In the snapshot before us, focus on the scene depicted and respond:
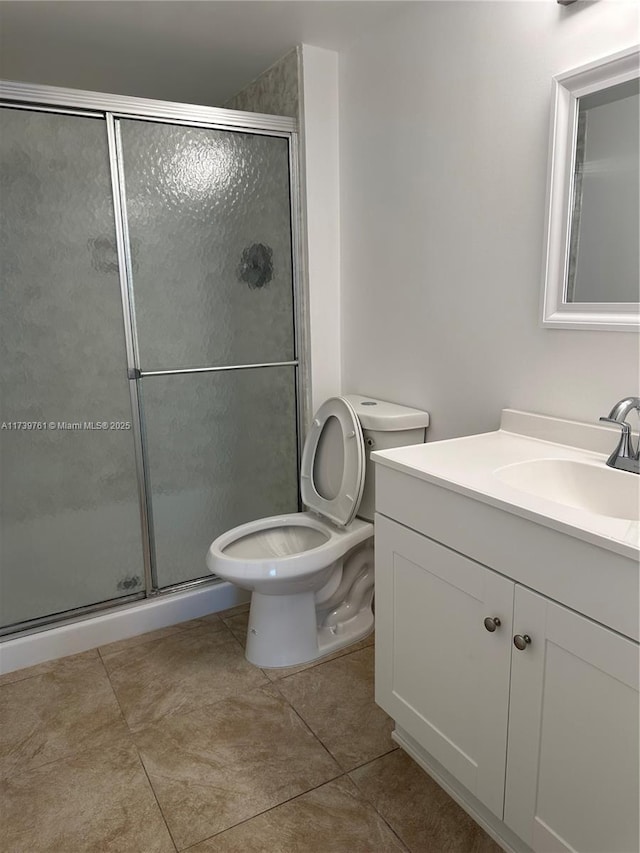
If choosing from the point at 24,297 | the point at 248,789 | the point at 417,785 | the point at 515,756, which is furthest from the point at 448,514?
the point at 24,297

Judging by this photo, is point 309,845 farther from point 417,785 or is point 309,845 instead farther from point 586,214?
point 586,214

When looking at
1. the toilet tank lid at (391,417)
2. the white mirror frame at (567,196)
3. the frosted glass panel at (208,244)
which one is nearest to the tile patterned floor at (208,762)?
the toilet tank lid at (391,417)

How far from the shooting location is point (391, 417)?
2.07m

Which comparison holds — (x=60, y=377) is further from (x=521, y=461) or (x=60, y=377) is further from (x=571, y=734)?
(x=571, y=734)

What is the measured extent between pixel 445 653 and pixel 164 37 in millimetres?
2220

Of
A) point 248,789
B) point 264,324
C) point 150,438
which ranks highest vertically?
point 264,324

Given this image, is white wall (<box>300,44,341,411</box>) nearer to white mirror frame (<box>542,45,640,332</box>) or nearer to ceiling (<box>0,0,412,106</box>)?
ceiling (<box>0,0,412,106</box>)

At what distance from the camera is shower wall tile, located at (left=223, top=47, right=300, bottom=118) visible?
2.36 m

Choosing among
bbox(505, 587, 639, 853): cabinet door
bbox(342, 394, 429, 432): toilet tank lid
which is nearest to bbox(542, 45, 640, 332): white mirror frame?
bbox(342, 394, 429, 432): toilet tank lid

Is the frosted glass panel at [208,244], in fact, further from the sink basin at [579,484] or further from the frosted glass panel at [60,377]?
the sink basin at [579,484]

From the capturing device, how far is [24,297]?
6.56 feet

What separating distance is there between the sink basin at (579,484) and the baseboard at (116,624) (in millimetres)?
1454

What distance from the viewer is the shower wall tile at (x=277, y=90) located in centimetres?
236

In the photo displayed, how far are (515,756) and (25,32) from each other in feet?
8.60
